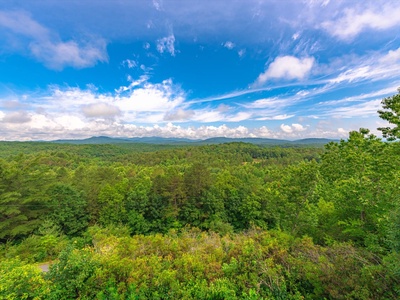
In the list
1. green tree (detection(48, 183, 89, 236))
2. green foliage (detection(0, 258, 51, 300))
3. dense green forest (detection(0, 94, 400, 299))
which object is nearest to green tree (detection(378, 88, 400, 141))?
dense green forest (detection(0, 94, 400, 299))

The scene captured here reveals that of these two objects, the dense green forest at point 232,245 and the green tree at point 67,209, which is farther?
the green tree at point 67,209

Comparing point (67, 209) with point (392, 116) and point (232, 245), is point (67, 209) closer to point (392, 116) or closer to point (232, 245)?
point (232, 245)

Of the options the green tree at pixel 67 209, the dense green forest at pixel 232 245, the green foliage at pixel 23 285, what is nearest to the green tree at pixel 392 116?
the dense green forest at pixel 232 245

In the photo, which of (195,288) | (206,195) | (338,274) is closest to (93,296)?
(195,288)

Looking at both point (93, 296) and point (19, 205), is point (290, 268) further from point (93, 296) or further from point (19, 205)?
point (19, 205)

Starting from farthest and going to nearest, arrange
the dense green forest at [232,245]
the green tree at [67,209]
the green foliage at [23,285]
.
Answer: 1. the green tree at [67,209]
2. the dense green forest at [232,245]
3. the green foliage at [23,285]

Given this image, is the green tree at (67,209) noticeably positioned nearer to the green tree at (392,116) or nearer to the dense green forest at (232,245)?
the dense green forest at (232,245)

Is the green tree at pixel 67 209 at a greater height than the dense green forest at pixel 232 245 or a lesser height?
lesser

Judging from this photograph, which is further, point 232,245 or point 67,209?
point 67,209

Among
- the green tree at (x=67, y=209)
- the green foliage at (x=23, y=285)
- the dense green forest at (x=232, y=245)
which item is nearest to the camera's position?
the green foliage at (x=23, y=285)

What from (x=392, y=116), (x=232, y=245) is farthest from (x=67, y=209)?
(x=392, y=116)

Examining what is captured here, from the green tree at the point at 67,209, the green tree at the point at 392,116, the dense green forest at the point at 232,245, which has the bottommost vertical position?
the green tree at the point at 67,209
